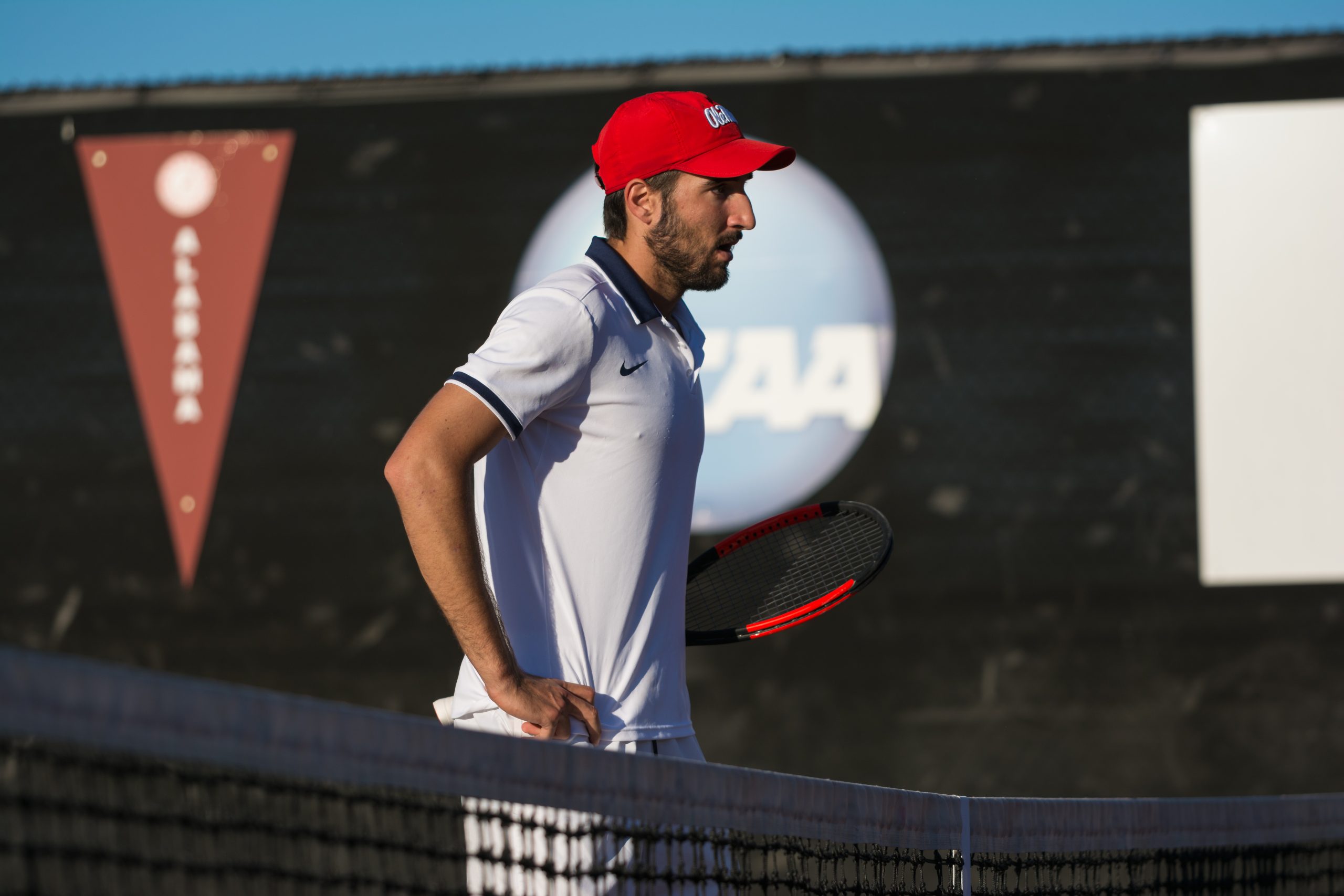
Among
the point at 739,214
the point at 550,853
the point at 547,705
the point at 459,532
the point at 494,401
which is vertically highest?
the point at 739,214

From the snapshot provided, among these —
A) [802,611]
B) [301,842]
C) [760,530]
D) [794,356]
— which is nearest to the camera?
[301,842]

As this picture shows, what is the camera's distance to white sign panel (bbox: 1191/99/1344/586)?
454cm

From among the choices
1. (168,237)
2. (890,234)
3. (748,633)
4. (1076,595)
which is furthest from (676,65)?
(748,633)

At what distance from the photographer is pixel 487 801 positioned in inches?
55.1

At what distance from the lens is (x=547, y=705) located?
1.54 meters

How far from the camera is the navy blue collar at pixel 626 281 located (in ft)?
5.57

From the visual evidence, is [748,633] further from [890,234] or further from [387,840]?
[890,234]

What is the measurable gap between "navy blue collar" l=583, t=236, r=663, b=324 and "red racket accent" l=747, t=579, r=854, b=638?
65 cm

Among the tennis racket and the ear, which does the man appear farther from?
the tennis racket

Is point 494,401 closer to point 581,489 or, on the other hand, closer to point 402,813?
point 581,489

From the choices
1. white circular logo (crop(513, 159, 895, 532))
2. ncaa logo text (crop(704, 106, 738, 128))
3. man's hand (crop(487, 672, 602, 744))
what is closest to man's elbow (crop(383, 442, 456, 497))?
man's hand (crop(487, 672, 602, 744))

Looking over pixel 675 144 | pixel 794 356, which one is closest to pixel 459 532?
pixel 675 144

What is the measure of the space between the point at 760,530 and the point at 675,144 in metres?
0.78

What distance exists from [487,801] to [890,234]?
3.64 metres
